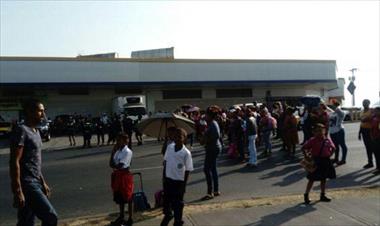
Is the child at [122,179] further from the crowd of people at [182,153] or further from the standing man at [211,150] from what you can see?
the standing man at [211,150]

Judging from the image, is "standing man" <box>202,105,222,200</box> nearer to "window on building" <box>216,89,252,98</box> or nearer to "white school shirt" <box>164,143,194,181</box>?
"white school shirt" <box>164,143,194,181</box>

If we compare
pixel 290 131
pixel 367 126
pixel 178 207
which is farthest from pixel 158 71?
pixel 178 207

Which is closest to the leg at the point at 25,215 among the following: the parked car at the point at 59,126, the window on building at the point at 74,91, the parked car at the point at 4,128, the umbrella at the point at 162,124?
the umbrella at the point at 162,124

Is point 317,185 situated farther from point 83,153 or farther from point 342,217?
point 83,153

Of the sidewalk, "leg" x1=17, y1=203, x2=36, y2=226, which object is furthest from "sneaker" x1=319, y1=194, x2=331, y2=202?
"leg" x1=17, y1=203, x2=36, y2=226

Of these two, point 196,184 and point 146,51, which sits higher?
point 146,51

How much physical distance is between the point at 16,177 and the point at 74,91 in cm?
3589

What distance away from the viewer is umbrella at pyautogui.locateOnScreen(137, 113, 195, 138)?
9.86 metres

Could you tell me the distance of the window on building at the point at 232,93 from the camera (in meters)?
45.1

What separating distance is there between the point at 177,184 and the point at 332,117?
27.0ft

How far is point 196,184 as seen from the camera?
482 inches

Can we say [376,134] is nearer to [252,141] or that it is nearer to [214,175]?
[252,141]

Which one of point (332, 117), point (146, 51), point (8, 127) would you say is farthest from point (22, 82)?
point (332, 117)

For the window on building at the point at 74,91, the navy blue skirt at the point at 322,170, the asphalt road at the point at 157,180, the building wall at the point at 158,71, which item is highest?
the building wall at the point at 158,71
